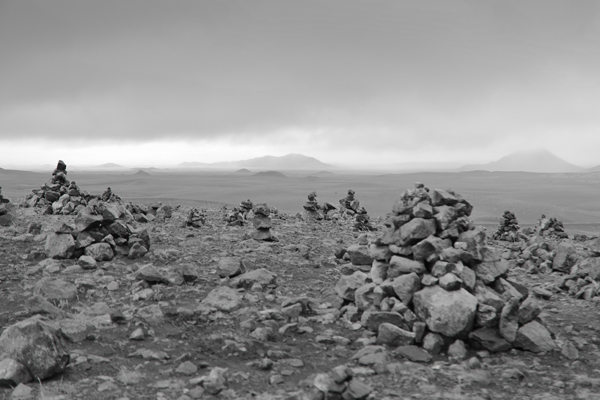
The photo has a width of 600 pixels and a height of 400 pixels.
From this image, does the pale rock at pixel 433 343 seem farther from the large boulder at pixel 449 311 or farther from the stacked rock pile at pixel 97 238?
the stacked rock pile at pixel 97 238

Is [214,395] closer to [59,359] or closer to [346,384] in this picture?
[346,384]

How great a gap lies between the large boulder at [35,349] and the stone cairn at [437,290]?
455cm

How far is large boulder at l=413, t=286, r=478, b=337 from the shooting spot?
6.99m

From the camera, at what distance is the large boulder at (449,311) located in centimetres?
699

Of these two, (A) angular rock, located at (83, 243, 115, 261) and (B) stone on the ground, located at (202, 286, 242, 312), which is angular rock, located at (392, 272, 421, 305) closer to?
(B) stone on the ground, located at (202, 286, 242, 312)

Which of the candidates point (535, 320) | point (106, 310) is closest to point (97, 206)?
point (106, 310)

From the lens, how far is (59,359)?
226 inches

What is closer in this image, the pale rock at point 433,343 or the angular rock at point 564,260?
the pale rock at point 433,343

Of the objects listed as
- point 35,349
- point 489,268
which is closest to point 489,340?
point 489,268

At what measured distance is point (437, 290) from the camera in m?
7.41

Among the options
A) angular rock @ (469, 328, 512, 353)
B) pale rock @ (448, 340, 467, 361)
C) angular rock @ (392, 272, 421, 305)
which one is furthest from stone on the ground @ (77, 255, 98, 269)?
angular rock @ (469, 328, 512, 353)

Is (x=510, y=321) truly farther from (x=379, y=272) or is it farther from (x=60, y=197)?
(x=60, y=197)

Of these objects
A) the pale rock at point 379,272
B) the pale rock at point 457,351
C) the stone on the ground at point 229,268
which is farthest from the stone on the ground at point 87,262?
the pale rock at point 457,351

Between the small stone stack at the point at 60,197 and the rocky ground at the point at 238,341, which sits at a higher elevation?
the small stone stack at the point at 60,197
